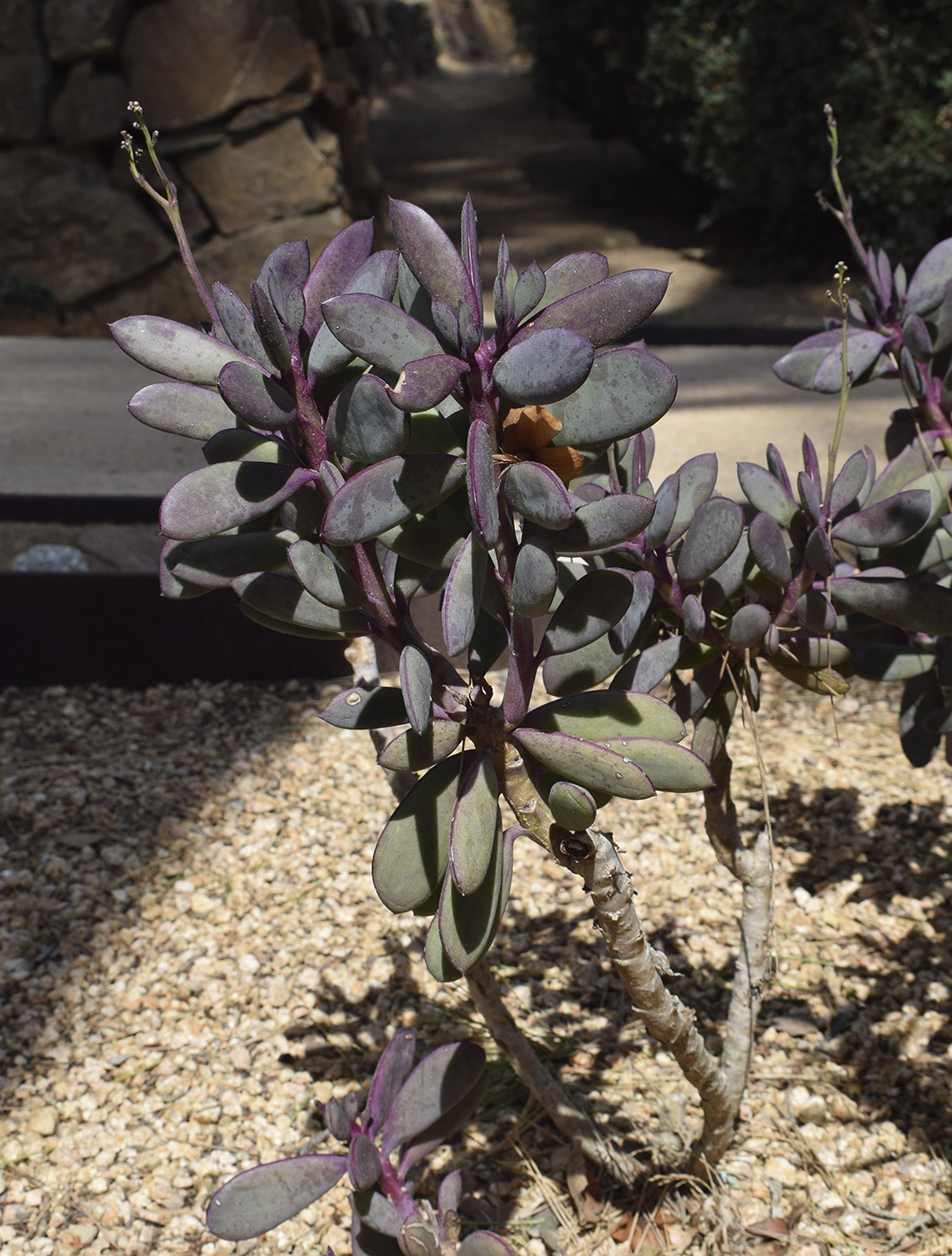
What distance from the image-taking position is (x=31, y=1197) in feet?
3.64

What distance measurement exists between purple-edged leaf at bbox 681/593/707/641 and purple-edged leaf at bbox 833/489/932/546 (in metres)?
0.11

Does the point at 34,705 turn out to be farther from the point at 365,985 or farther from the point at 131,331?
the point at 131,331

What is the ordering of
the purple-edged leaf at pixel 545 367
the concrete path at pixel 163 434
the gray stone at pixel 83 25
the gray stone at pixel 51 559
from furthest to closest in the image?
the gray stone at pixel 83 25, the concrete path at pixel 163 434, the gray stone at pixel 51 559, the purple-edged leaf at pixel 545 367

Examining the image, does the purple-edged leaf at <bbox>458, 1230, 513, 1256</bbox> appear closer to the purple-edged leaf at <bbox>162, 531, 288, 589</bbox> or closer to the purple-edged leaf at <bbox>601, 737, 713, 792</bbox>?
the purple-edged leaf at <bbox>601, 737, 713, 792</bbox>

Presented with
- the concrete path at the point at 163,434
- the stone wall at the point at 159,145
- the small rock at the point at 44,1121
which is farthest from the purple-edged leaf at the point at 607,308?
the stone wall at the point at 159,145

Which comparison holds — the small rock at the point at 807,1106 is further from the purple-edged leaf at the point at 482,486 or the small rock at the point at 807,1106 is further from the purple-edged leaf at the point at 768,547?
the purple-edged leaf at the point at 482,486

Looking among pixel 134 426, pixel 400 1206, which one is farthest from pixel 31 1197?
pixel 134 426

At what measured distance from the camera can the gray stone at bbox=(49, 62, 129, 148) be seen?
494cm

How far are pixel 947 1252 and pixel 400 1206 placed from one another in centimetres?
55

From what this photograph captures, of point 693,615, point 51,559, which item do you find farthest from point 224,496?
Answer: point 51,559

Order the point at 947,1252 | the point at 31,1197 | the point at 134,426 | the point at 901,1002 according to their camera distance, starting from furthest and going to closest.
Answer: the point at 134,426, the point at 901,1002, the point at 31,1197, the point at 947,1252

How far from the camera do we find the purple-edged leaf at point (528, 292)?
1.89ft

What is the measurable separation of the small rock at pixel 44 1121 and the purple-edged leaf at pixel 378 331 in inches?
39.9

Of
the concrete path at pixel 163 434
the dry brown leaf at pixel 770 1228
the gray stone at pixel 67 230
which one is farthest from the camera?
the gray stone at pixel 67 230
